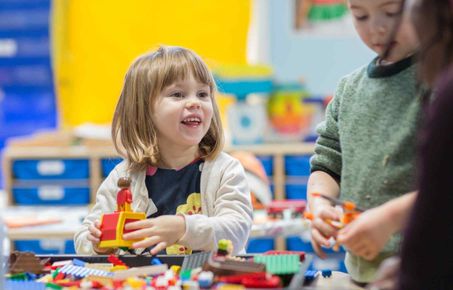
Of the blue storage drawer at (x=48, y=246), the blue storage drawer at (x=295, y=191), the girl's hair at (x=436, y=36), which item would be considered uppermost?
the girl's hair at (x=436, y=36)

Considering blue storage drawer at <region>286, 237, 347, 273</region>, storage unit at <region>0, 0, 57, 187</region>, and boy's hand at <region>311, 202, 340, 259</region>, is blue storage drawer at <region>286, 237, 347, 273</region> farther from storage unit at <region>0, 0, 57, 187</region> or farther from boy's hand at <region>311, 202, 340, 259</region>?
boy's hand at <region>311, 202, 340, 259</region>

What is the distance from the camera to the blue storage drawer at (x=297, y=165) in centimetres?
349

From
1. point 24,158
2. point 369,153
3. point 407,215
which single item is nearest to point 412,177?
point 369,153

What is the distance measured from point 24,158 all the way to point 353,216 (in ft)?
8.62

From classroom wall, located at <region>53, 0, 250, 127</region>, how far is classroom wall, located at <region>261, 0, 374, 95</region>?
0.31m

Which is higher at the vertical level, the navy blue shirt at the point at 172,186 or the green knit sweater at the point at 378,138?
the green knit sweater at the point at 378,138

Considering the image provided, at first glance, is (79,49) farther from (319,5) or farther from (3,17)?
(319,5)

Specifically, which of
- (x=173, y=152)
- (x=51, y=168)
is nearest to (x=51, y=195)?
(x=51, y=168)

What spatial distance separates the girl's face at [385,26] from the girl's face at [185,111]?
49 centimetres

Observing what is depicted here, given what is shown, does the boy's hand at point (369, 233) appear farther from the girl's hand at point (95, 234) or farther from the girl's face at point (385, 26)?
the girl's hand at point (95, 234)

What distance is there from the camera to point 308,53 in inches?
159

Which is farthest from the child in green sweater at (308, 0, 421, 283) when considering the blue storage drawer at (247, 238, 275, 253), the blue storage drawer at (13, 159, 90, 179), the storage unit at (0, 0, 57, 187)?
the storage unit at (0, 0, 57, 187)

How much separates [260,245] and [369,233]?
7.80ft

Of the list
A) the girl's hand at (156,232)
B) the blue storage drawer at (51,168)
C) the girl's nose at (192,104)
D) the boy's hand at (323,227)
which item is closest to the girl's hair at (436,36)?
the boy's hand at (323,227)
